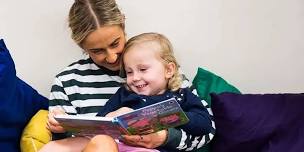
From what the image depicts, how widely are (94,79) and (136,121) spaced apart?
1.57 ft

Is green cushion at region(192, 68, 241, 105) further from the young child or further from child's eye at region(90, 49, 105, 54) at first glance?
child's eye at region(90, 49, 105, 54)

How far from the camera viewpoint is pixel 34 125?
1.68 m

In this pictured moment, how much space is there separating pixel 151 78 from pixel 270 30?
28.1 inches

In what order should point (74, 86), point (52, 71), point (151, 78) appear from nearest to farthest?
point (151, 78) → point (74, 86) → point (52, 71)

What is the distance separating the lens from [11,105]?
1611 millimetres

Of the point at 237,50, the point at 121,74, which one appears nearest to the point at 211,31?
the point at 237,50

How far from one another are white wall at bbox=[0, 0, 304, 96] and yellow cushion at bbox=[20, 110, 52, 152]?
297 mm

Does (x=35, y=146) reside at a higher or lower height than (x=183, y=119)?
lower

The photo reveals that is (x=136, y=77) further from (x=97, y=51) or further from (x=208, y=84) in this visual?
(x=208, y=84)

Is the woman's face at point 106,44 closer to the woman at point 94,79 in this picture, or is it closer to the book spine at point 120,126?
the woman at point 94,79

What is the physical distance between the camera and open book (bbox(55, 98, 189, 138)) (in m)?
1.30

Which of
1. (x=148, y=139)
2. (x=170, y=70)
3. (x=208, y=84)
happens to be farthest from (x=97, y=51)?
(x=208, y=84)

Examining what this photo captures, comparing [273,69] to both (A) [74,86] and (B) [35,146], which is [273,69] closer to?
(A) [74,86]

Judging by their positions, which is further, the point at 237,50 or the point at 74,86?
the point at 237,50
